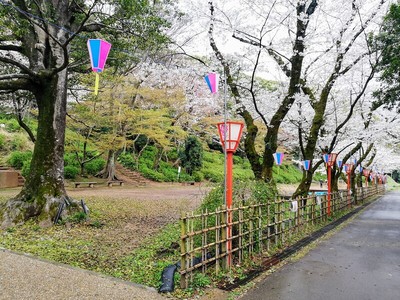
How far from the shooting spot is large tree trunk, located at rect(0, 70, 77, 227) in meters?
8.07

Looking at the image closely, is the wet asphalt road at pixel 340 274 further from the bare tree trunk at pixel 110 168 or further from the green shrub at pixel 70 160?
the green shrub at pixel 70 160

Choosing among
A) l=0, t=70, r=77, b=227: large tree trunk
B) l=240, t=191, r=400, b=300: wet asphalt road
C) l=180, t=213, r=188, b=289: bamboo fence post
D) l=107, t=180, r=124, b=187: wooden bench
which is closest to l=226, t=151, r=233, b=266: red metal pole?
l=240, t=191, r=400, b=300: wet asphalt road

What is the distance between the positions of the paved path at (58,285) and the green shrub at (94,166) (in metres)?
18.4

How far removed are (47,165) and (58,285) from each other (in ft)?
15.9

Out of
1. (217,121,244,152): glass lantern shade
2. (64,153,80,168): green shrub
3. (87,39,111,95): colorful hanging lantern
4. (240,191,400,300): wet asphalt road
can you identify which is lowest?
(240,191,400,300): wet asphalt road

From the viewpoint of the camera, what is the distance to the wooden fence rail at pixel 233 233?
4.62 metres

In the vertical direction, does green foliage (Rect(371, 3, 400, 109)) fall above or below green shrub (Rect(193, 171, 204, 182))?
above

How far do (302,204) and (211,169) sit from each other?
22.7 meters

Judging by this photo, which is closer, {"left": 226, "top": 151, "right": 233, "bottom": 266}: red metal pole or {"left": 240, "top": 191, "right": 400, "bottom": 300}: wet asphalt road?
{"left": 240, "top": 191, "right": 400, "bottom": 300}: wet asphalt road

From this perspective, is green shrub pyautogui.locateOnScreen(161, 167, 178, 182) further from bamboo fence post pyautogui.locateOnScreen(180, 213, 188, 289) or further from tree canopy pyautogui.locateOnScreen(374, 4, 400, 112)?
bamboo fence post pyautogui.locateOnScreen(180, 213, 188, 289)

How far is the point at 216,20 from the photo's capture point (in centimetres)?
951

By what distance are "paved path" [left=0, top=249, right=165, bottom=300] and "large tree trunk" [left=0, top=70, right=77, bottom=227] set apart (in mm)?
3179

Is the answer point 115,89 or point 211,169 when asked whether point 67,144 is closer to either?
point 115,89

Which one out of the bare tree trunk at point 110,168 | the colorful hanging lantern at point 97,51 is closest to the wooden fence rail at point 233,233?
the colorful hanging lantern at point 97,51
